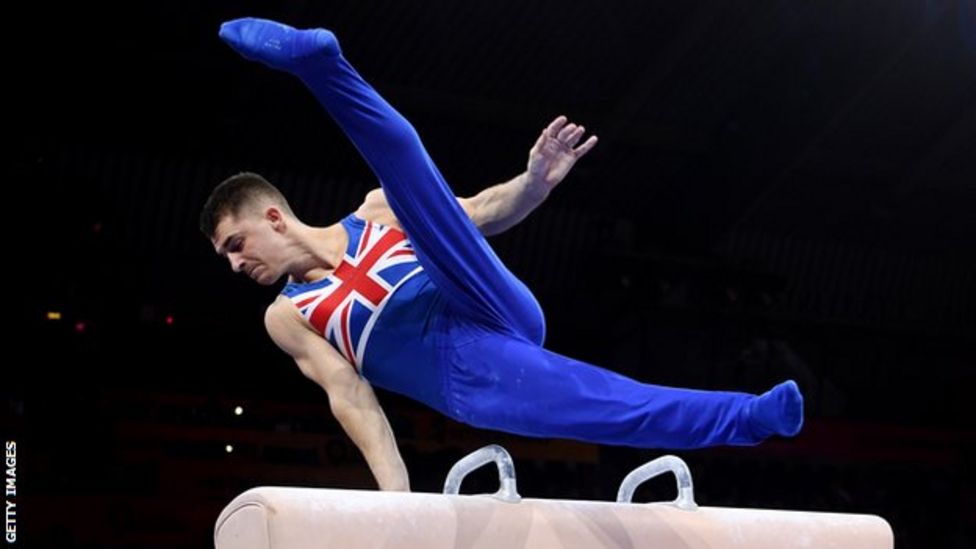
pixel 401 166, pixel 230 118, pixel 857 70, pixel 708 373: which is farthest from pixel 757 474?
pixel 401 166

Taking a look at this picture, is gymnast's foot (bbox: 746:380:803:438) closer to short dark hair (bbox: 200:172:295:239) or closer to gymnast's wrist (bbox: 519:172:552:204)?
gymnast's wrist (bbox: 519:172:552:204)

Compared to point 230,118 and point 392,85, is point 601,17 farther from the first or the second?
point 230,118

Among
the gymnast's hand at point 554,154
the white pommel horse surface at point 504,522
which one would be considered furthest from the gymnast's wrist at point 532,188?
the white pommel horse surface at point 504,522

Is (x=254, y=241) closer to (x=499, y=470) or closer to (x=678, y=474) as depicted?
(x=499, y=470)

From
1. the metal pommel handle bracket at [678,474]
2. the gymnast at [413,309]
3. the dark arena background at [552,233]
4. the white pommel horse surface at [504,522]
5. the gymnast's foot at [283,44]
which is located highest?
the dark arena background at [552,233]

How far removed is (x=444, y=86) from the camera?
934 cm

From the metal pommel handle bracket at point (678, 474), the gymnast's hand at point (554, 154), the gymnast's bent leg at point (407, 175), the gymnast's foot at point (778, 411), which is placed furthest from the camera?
the gymnast's hand at point (554, 154)

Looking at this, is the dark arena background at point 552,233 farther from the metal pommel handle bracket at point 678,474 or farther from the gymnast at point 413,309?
the metal pommel handle bracket at point 678,474

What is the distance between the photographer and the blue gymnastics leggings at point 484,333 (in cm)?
337

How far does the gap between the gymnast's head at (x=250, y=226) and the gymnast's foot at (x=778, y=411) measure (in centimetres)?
153

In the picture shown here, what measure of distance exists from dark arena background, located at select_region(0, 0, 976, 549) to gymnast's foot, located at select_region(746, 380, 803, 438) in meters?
5.57

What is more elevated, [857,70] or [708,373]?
[857,70]

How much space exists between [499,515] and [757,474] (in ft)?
25.1

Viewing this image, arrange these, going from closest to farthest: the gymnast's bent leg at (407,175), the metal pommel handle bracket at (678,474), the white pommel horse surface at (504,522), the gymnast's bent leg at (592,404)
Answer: the white pommel horse surface at (504,522), the gymnast's bent leg at (592,404), the gymnast's bent leg at (407,175), the metal pommel handle bracket at (678,474)
